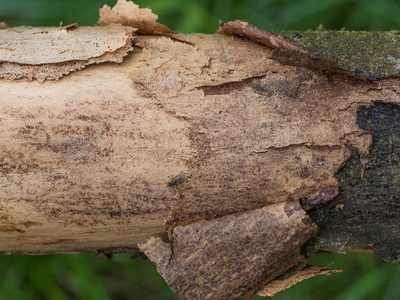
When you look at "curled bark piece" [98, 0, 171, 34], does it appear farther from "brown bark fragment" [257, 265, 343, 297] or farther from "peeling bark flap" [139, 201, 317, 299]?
"brown bark fragment" [257, 265, 343, 297]

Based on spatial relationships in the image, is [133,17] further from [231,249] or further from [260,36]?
[231,249]

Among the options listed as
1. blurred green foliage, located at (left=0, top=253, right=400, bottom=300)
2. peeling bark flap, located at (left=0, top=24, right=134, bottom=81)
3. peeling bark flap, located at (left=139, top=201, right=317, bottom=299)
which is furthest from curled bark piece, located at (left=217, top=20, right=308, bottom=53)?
blurred green foliage, located at (left=0, top=253, right=400, bottom=300)

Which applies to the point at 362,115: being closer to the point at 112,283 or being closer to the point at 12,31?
the point at 12,31

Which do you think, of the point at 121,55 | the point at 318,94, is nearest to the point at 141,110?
the point at 121,55

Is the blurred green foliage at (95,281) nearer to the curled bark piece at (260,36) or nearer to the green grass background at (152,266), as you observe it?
the green grass background at (152,266)

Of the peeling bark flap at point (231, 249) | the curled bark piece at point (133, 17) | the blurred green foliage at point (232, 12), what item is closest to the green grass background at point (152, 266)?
the blurred green foliage at point (232, 12)

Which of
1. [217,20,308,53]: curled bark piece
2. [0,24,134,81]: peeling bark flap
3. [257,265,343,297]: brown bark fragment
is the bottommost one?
[257,265,343,297]: brown bark fragment

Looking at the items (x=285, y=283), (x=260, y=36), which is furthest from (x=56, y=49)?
(x=285, y=283)
